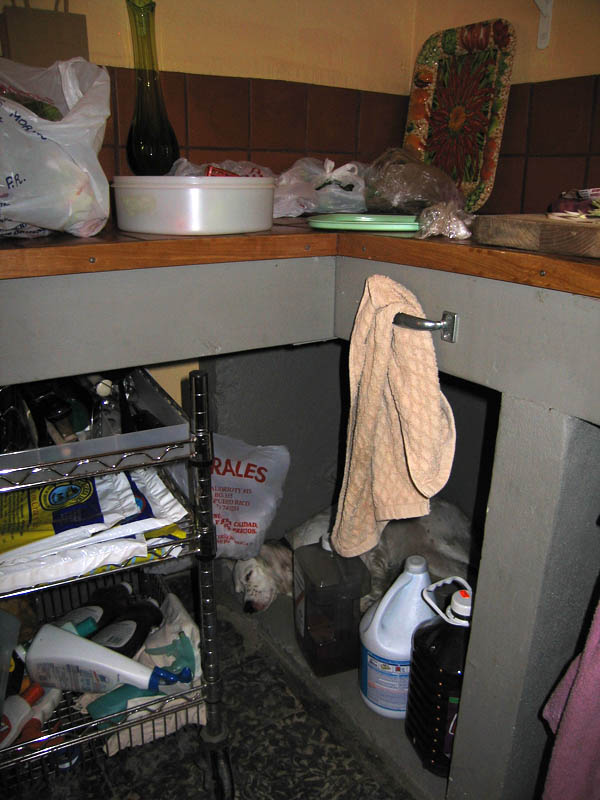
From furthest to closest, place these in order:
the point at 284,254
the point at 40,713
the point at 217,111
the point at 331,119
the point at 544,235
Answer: the point at 331,119
the point at 217,111
the point at 40,713
the point at 284,254
the point at 544,235

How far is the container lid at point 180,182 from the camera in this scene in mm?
821

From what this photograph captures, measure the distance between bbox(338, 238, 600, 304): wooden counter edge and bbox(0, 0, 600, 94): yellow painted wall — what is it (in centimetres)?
59

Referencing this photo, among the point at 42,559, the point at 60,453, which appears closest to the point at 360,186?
the point at 60,453

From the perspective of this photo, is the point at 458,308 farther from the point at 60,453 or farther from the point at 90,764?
the point at 90,764

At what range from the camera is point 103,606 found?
121 centimetres

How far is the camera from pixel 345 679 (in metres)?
1.21

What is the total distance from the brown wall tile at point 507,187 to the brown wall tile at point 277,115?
43 cm

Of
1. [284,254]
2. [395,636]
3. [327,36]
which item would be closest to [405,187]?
[284,254]

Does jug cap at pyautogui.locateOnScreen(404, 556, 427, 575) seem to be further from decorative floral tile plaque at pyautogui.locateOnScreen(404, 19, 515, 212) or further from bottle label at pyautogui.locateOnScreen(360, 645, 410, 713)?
decorative floral tile plaque at pyautogui.locateOnScreen(404, 19, 515, 212)

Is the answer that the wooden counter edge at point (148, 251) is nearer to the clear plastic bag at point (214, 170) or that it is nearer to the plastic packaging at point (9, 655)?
the clear plastic bag at point (214, 170)

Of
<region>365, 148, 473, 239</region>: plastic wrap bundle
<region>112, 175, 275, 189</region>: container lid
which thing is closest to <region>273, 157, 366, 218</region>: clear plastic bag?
<region>365, 148, 473, 239</region>: plastic wrap bundle

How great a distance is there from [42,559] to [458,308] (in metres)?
0.63

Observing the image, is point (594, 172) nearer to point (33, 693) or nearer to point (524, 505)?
point (524, 505)

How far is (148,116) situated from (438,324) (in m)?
0.68
